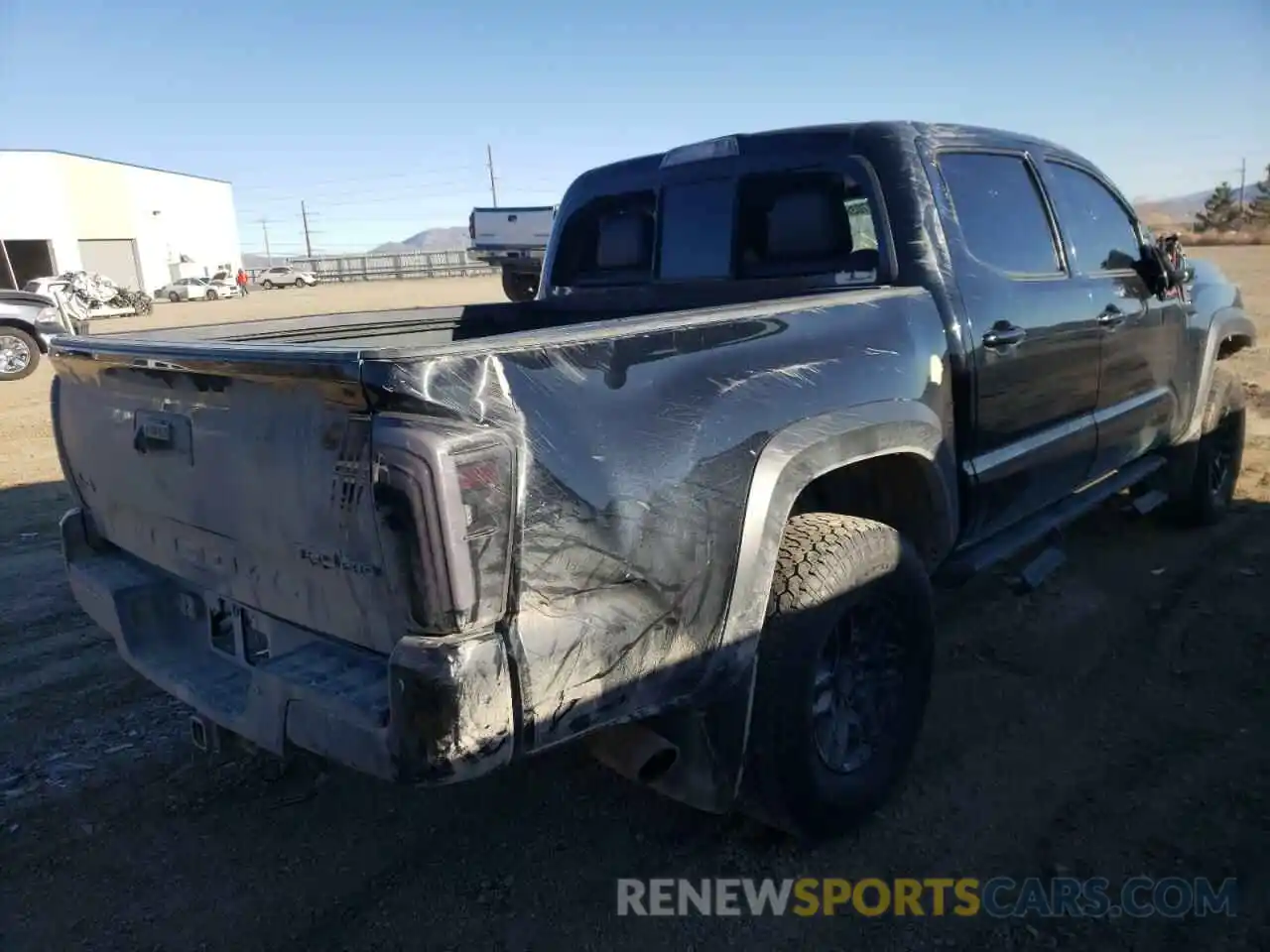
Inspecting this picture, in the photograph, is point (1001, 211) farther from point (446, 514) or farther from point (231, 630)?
point (231, 630)

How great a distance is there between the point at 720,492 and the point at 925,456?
39.4 inches

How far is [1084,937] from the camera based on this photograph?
2.34m

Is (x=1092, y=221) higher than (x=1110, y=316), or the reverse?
(x=1092, y=221)

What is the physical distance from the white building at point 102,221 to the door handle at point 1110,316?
48.4 m

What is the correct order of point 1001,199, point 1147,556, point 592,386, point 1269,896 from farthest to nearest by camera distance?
point 1147,556 → point 1001,199 → point 1269,896 → point 592,386

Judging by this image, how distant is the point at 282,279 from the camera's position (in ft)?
198

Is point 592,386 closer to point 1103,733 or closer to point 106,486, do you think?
point 106,486

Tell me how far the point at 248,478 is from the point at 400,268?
6853 cm

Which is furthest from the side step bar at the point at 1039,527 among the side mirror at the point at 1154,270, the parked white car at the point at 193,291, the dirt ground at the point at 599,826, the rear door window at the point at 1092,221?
the parked white car at the point at 193,291

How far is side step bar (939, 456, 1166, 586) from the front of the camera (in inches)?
130

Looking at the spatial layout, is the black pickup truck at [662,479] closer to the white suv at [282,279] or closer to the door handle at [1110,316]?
the door handle at [1110,316]

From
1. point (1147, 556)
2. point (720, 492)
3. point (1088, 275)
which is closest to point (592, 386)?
point (720, 492)

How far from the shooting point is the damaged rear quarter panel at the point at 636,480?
1.86 metres

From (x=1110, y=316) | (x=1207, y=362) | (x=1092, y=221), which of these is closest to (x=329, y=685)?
(x=1110, y=316)
